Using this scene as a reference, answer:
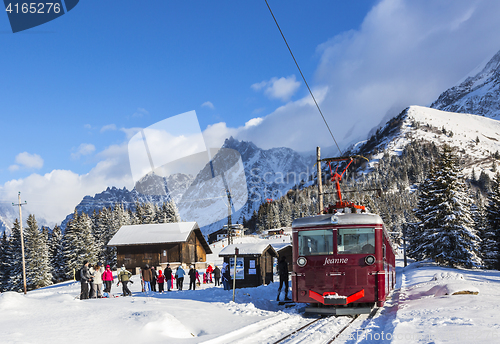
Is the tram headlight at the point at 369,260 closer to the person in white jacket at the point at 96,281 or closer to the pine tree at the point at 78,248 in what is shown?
the person in white jacket at the point at 96,281

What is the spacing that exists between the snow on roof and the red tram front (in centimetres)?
3397

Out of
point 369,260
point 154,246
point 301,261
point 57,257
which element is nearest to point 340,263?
point 369,260

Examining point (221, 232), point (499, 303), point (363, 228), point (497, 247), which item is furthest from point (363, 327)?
point (221, 232)

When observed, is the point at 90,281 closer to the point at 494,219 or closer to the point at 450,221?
the point at 450,221

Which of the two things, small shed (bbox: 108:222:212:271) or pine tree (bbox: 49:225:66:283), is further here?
pine tree (bbox: 49:225:66:283)

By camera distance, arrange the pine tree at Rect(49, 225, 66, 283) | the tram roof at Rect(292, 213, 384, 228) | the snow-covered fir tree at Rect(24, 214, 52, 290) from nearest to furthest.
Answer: the tram roof at Rect(292, 213, 384, 228)
the snow-covered fir tree at Rect(24, 214, 52, 290)
the pine tree at Rect(49, 225, 66, 283)

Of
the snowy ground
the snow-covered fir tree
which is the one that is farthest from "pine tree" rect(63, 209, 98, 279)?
the snowy ground

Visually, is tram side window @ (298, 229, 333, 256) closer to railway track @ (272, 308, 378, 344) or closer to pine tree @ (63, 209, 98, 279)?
railway track @ (272, 308, 378, 344)

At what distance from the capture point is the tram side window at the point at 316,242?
39.2 feet

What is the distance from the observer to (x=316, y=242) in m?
12.1

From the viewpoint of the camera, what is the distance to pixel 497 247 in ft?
131

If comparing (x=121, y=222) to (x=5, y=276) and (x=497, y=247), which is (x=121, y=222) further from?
(x=497, y=247)

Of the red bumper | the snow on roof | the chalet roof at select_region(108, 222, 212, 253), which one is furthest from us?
the snow on roof

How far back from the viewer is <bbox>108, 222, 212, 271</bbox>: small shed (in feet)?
148
